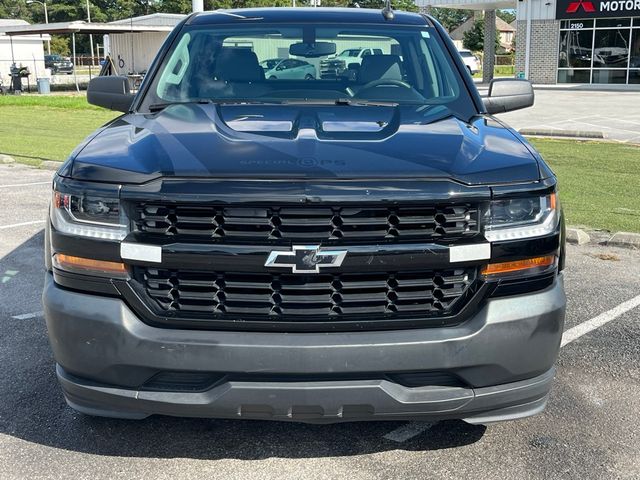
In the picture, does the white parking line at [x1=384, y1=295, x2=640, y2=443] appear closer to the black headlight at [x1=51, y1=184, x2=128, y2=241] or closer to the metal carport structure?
the black headlight at [x1=51, y1=184, x2=128, y2=241]

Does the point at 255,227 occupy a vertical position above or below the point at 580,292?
above

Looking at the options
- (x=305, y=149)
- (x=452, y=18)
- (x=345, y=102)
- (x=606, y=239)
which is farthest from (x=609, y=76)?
(x=452, y=18)

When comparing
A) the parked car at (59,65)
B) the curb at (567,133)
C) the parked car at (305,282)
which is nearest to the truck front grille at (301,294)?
the parked car at (305,282)

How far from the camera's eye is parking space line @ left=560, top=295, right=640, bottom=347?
16.2 ft

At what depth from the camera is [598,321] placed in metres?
5.22

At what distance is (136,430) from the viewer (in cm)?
362

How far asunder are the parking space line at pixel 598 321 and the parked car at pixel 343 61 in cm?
204

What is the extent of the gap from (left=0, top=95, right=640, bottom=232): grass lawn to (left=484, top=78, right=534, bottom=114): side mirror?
341 cm

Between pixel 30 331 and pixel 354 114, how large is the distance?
2.53 meters

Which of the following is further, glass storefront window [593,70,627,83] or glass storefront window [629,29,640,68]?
glass storefront window [593,70,627,83]

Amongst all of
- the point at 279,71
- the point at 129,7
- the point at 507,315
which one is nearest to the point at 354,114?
the point at 279,71

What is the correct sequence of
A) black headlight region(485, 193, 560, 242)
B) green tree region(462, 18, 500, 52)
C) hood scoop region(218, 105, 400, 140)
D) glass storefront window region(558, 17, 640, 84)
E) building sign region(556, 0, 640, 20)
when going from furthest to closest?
1. green tree region(462, 18, 500, 52)
2. glass storefront window region(558, 17, 640, 84)
3. building sign region(556, 0, 640, 20)
4. hood scoop region(218, 105, 400, 140)
5. black headlight region(485, 193, 560, 242)

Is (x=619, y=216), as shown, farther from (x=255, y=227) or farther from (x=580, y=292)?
(x=255, y=227)

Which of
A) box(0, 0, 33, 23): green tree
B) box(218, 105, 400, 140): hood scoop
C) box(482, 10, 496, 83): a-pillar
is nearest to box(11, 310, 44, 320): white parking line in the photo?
box(218, 105, 400, 140): hood scoop
